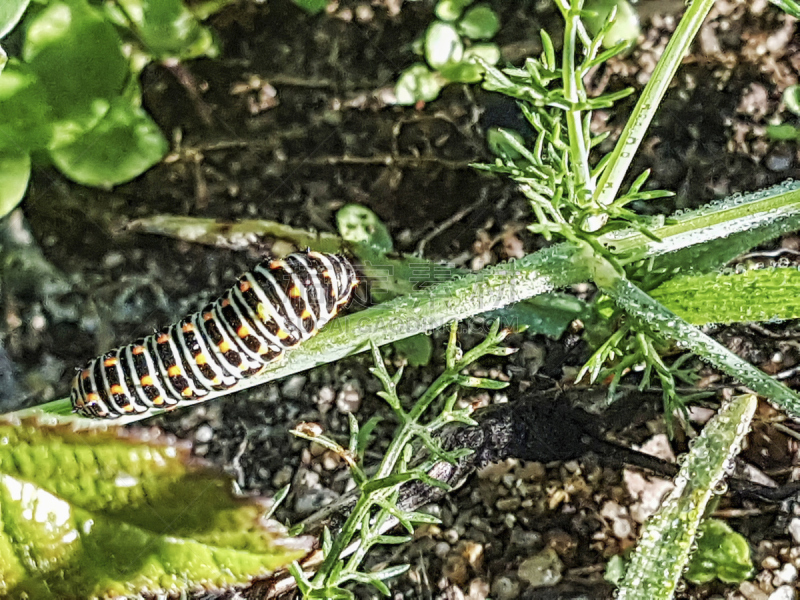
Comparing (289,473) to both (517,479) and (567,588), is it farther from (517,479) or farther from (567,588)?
(567,588)

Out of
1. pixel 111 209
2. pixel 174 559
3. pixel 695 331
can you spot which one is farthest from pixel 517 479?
pixel 111 209

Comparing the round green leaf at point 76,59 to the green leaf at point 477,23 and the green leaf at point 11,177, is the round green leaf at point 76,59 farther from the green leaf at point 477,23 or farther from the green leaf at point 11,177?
the green leaf at point 477,23

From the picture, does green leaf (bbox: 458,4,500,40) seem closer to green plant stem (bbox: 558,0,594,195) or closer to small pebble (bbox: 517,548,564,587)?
green plant stem (bbox: 558,0,594,195)

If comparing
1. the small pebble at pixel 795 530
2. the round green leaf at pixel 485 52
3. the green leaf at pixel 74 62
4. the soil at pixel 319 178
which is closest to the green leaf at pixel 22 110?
the green leaf at pixel 74 62

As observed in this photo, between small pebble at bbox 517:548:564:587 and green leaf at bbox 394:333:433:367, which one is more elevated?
green leaf at bbox 394:333:433:367

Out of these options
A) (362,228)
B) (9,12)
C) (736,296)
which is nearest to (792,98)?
(736,296)

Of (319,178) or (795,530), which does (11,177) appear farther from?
(795,530)

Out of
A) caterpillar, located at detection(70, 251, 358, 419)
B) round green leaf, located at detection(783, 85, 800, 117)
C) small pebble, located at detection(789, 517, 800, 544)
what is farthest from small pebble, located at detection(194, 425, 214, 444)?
round green leaf, located at detection(783, 85, 800, 117)
